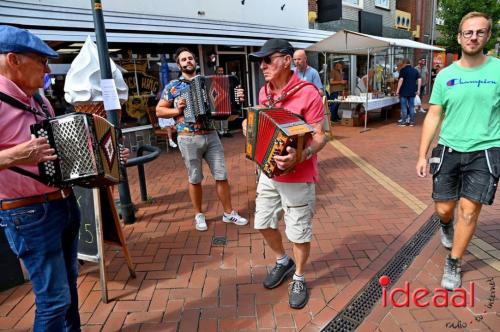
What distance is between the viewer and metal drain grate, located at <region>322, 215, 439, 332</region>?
2.52 metres

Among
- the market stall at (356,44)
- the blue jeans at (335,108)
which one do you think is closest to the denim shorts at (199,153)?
the market stall at (356,44)

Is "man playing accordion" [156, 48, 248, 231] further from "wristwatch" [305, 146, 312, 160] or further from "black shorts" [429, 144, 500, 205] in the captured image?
"black shorts" [429, 144, 500, 205]

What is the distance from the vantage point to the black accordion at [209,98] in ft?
11.8

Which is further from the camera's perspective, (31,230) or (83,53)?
(83,53)

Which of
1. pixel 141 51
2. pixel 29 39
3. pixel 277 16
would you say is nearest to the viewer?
pixel 29 39

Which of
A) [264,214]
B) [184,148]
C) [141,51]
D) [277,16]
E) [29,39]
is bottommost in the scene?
[264,214]

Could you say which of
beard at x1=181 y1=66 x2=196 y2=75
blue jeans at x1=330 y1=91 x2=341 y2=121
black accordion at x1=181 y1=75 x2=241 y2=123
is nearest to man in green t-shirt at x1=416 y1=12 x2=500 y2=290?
black accordion at x1=181 y1=75 x2=241 y2=123

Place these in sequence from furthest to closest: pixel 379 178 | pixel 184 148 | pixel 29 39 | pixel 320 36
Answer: pixel 320 36 → pixel 379 178 → pixel 184 148 → pixel 29 39

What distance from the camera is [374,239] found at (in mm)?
3682

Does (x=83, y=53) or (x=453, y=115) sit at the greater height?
(x=83, y=53)

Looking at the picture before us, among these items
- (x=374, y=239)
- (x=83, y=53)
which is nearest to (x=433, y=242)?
(x=374, y=239)

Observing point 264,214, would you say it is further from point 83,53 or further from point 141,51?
point 141,51

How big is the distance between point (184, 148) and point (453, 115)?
2507mm

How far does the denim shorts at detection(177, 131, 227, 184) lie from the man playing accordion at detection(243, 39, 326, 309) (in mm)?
1161
